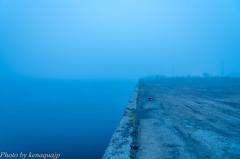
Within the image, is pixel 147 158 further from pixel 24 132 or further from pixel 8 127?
pixel 8 127

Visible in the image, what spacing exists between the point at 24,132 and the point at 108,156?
7176mm

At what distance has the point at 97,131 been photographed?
21.2 feet

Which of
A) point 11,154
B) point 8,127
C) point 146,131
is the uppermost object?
point 146,131

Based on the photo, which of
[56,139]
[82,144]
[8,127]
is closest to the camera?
[82,144]

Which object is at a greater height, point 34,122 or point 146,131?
point 146,131

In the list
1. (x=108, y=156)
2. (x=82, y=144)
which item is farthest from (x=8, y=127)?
(x=108, y=156)

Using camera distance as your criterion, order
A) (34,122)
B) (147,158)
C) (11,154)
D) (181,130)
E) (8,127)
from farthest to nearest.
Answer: (34,122)
(8,127)
(11,154)
(181,130)
(147,158)

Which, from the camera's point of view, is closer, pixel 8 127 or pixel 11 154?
pixel 11 154

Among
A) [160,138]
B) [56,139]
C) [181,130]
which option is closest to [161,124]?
[181,130]

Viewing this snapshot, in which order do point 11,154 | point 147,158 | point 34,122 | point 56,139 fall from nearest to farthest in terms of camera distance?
1. point 147,158
2. point 11,154
3. point 56,139
4. point 34,122

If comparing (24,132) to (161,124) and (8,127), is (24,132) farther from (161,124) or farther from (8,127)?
(161,124)

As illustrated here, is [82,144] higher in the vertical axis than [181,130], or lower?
lower

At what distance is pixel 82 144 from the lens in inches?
204

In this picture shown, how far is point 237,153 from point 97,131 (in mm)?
5654
